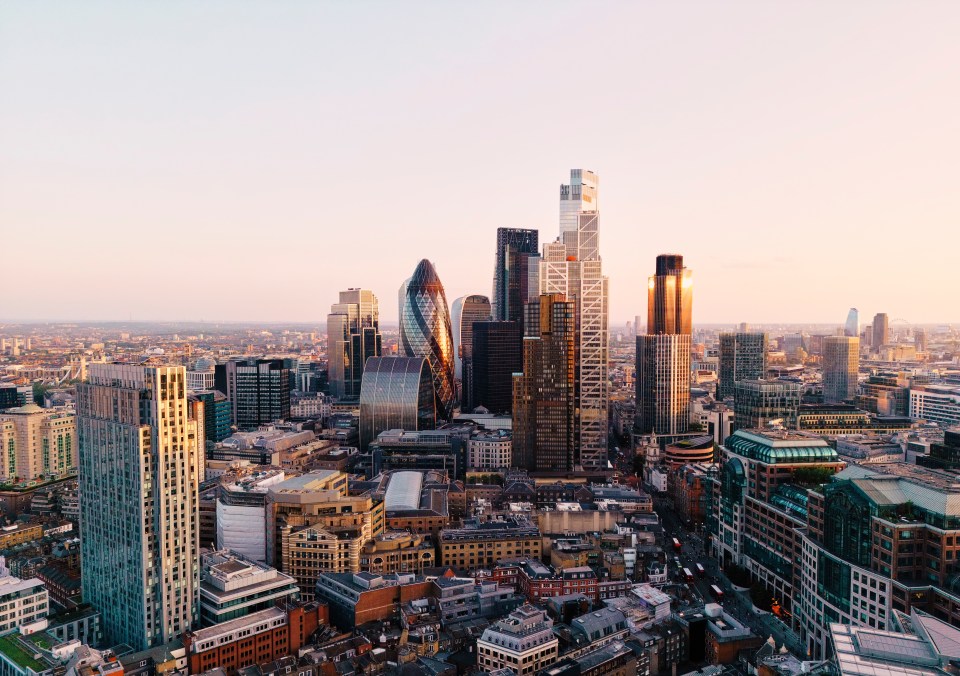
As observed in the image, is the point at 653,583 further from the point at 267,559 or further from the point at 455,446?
the point at 455,446

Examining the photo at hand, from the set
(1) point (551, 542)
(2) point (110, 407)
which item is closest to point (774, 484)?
(1) point (551, 542)

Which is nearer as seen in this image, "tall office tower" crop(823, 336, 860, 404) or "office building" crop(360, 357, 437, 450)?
"office building" crop(360, 357, 437, 450)

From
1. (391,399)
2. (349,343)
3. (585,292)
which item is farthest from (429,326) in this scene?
(585,292)

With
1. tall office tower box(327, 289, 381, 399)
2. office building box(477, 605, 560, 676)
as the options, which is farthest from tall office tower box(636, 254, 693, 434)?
office building box(477, 605, 560, 676)

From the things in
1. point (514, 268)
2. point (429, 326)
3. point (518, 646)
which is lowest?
point (518, 646)

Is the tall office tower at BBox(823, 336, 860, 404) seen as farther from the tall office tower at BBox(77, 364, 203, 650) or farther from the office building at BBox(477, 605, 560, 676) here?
the tall office tower at BBox(77, 364, 203, 650)

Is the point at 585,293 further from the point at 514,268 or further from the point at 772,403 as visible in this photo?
the point at 514,268
